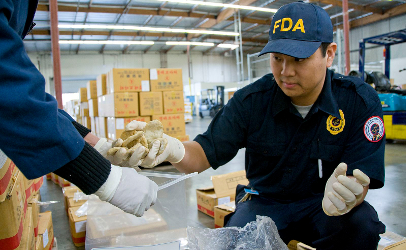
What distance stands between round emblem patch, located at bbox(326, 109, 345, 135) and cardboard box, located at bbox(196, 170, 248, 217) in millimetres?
1312

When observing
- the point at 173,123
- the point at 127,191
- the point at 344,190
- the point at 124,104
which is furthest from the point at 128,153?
the point at 173,123

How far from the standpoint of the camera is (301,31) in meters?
1.31

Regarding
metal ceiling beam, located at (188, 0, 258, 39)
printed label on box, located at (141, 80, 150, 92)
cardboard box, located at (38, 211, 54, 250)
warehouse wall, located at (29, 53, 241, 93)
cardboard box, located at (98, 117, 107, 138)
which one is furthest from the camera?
warehouse wall, located at (29, 53, 241, 93)

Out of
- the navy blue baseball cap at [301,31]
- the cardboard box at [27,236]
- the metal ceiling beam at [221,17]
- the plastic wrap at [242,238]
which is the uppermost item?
the metal ceiling beam at [221,17]

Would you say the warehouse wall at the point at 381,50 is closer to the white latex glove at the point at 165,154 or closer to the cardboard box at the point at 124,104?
the cardboard box at the point at 124,104

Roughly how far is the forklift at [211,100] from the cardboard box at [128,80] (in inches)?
439

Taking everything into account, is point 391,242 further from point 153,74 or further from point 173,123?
point 153,74

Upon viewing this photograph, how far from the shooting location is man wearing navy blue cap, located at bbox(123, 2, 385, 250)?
1295 mm

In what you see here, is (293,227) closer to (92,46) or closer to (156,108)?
(156,108)

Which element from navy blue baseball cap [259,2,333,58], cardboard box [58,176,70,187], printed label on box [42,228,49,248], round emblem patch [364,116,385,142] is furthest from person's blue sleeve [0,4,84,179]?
cardboard box [58,176,70,187]

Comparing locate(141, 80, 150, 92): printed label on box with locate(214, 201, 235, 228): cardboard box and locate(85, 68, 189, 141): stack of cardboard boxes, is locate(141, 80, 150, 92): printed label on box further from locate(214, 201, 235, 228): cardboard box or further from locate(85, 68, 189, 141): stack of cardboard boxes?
locate(214, 201, 235, 228): cardboard box

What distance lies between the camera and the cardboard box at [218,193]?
2533mm

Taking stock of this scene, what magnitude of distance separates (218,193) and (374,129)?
148 cm

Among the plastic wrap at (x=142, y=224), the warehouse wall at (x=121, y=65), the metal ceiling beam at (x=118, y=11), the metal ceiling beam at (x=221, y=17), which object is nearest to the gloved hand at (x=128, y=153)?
the plastic wrap at (x=142, y=224)
